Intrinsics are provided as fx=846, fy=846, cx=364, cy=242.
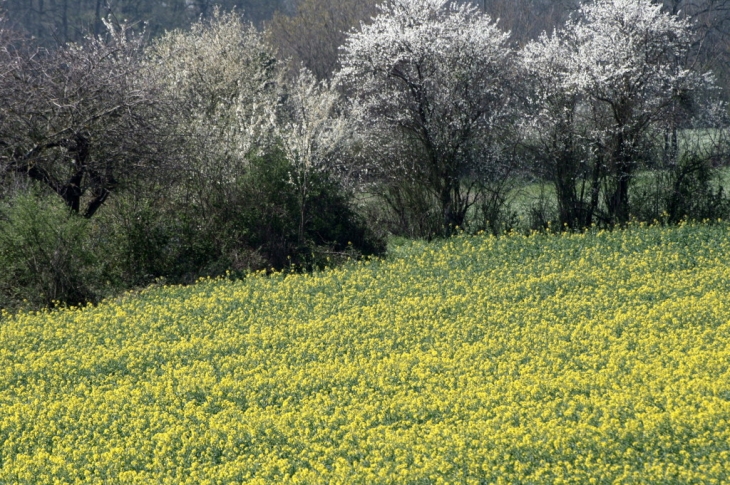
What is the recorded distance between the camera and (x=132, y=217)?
15742 mm

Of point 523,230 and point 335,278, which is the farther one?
point 523,230

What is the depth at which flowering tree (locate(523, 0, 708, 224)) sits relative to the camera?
60.1 ft

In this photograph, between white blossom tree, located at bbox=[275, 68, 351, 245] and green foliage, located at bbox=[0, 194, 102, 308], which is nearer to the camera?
green foliage, located at bbox=[0, 194, 102, 308]

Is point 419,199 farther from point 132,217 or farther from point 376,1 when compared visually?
point 376,1

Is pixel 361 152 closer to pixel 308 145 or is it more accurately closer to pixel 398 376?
pixel 308 145

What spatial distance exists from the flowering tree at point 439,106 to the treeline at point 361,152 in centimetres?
4

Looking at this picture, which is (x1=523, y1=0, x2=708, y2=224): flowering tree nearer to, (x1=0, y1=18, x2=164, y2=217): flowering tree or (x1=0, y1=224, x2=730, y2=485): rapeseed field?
(x1=0, y1=224, x2=730, y2=485): rapeseed field

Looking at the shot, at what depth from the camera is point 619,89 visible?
18484 millimetres

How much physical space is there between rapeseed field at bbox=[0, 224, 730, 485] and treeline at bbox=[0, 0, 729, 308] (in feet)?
5.08

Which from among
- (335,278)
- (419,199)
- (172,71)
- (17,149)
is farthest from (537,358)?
(172,71)

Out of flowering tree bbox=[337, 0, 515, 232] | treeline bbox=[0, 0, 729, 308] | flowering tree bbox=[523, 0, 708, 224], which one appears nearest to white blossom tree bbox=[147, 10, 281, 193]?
treeline bbox=[0, 0, 729, 308]

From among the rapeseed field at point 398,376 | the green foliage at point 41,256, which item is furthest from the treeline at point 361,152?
the rapeseed field at point 398,376

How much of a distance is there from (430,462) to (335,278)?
8.31 metres

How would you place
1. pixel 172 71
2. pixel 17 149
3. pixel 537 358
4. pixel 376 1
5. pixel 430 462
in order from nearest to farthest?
pixel 430 462, pixel 537 358, pixel 17 149, pixel 172 71, pixel 376 1
